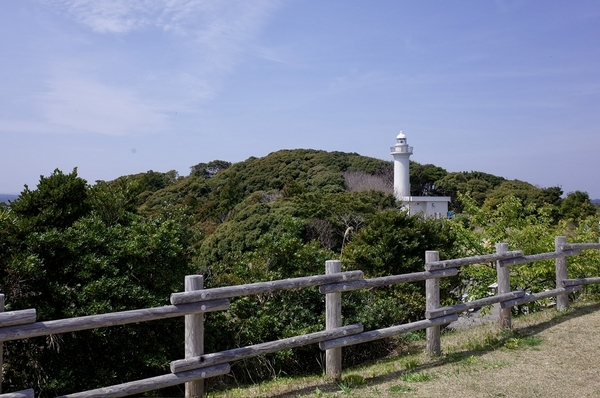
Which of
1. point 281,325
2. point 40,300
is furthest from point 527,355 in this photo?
point 40,300

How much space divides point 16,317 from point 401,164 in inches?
1629

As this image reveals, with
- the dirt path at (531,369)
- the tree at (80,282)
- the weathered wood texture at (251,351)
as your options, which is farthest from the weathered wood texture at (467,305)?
the tree at (80,282)

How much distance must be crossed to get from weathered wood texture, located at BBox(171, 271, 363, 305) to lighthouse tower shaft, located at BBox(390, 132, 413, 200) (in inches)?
1481

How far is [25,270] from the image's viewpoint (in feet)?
22.0

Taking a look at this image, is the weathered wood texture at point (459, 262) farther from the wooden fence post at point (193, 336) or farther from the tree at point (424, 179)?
the tree at point (424, 179)

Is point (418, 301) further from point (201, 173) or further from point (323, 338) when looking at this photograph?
point (201, 173)

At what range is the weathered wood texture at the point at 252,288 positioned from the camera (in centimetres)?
548

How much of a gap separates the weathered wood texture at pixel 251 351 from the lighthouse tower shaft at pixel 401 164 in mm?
37702

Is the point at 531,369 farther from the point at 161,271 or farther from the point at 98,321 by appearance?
the point at 98,321

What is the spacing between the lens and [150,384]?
5141 mm

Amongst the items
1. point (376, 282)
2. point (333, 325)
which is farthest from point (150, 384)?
point (376, 282)

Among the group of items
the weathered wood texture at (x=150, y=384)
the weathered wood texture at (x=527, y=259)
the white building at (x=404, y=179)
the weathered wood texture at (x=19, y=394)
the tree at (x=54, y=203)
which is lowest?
the weathered wood texture at (x=150, y=384)

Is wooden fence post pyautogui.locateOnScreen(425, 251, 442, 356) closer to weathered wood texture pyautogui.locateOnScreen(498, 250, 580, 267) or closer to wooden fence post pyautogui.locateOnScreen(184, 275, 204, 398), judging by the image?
weathered wood texture pyautogui.locateOnScreen(498, 250, 580, 267)

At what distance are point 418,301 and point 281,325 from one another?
361cm
